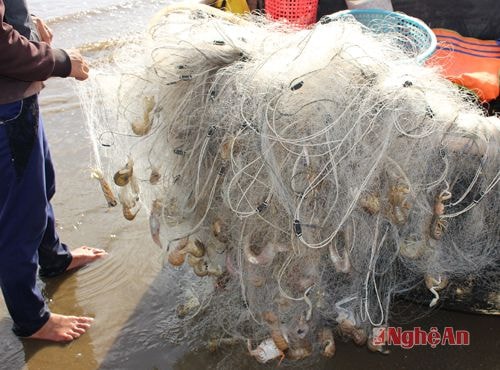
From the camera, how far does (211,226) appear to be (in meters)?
2.49

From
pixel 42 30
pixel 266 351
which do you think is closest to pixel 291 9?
pixel 42 30

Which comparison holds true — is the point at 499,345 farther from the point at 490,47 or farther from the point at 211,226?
the point at 490,47

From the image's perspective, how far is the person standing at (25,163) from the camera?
235 cm

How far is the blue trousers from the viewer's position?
2.50 m

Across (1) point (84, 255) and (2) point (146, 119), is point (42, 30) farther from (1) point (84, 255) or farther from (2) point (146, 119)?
(1) point (84, 255)

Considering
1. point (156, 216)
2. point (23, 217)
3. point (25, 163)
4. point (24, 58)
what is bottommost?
point (23, 217)

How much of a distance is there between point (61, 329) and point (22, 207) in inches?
33.3

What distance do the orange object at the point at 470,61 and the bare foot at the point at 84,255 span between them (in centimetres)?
266

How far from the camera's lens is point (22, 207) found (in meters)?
2.65

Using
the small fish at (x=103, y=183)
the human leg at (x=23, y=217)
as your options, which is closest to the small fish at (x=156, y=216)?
the small fish at (x=103, y=183)

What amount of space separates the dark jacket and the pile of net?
24 cm

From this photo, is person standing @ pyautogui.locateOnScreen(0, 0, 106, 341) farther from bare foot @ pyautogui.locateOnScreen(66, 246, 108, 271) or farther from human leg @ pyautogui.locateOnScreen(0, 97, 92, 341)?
bare foot @ pyautogui.locateOnScreen(66, 246, 108, 271)

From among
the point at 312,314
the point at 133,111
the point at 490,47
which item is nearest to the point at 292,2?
the point at 490,47

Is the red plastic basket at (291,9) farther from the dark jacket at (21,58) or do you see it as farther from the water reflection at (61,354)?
the water reflection at (61,354)
